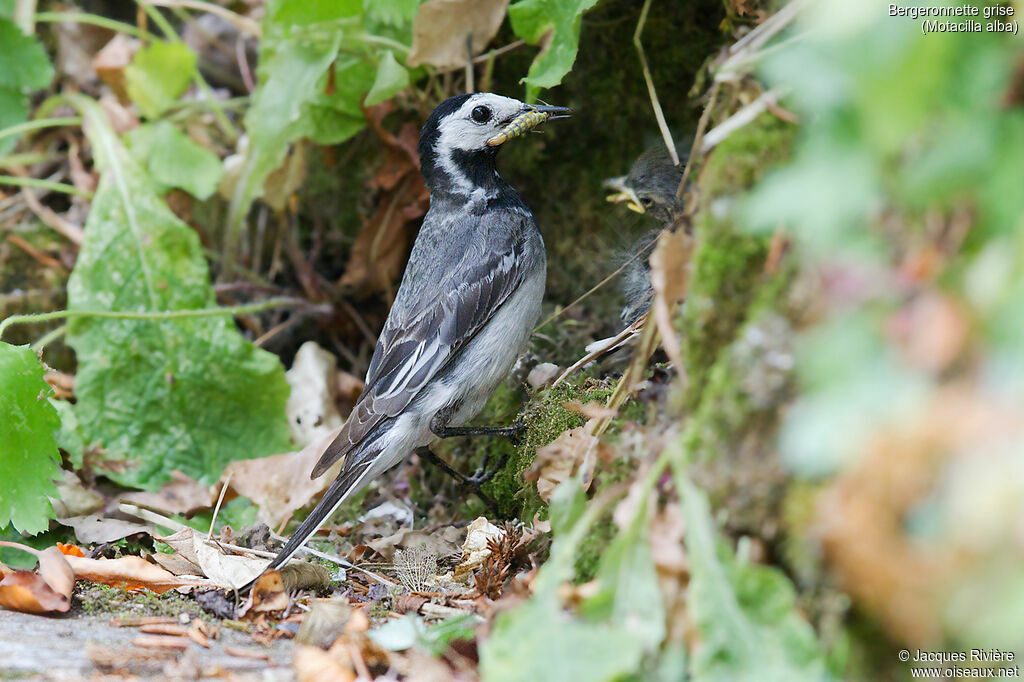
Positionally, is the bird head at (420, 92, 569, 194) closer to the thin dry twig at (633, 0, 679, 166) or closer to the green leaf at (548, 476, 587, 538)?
the thin dry twig at (633, 0, 679, 166)

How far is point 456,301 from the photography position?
4.32 meters

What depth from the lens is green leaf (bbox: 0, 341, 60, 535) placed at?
3.25 metres

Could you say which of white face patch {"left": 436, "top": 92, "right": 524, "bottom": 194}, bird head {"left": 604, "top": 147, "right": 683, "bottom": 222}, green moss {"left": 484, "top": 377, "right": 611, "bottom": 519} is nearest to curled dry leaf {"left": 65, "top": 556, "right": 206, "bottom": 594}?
green moss {"left": 484, "top": 377, "right": 611, "bottom": 519}

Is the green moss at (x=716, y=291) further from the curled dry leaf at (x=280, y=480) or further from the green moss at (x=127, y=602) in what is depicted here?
the curled dry leaf at (x=280, y=480)

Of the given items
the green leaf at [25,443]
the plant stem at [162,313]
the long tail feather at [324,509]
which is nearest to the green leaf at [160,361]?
the plant stem at [162,313]

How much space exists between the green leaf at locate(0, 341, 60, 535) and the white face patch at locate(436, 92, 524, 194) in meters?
2.18

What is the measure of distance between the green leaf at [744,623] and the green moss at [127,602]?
1.79 meters

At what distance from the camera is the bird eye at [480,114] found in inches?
176

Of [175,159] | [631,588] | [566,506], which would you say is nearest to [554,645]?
[631,588]

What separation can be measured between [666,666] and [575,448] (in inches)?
39.8

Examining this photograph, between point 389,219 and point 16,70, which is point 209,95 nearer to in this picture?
point 16,70

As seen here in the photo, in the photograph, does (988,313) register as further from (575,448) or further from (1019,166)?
(575,448)

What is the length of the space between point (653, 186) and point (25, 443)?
2935 millimetres

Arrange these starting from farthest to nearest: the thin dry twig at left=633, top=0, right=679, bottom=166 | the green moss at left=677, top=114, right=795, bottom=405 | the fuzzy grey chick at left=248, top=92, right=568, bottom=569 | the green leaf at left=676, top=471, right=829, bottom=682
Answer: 1. the fuzzy grey chick at left=248, top=92, right=568, bottom=569
2. the thin dry twig at left=633, top=0, right=679, bottom=166
3. the green moss at left=677, top=114, right=795, bottom=405
4. the green leaf at left=676, top=471, right=829, bottom=682
